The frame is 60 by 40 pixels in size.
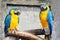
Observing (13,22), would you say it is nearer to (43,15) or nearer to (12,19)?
(12,19)

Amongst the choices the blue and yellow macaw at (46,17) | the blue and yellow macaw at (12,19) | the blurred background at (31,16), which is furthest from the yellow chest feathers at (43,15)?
the blurred background at (31,16)

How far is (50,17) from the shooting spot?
1.88m

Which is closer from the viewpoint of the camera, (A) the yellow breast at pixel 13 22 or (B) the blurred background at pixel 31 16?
(A) the yellow breast at pixel 13 22

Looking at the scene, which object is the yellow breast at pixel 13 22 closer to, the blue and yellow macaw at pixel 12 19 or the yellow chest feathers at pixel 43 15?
the blue and yellow macaw at pixel 12 19

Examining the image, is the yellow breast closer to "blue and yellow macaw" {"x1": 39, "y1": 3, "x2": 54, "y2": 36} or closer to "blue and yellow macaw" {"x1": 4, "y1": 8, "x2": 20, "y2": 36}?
"blue and yellow macaw" {"x1": 4, "y1": 8, "x2": 20, "y2": 36}

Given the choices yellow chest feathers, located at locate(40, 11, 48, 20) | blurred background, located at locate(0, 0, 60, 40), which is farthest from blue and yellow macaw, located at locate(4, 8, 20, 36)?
blurred background, located at locate(0, 0, 60, 40)

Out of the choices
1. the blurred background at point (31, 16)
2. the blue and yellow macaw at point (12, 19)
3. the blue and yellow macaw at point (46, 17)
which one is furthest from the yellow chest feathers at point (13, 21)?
the blurred background at point (31, 16)

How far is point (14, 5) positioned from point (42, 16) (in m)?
0.44

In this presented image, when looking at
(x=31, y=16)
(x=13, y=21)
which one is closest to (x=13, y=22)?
(x=13, y=21)

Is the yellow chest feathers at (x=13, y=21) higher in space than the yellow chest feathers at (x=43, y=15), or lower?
lower

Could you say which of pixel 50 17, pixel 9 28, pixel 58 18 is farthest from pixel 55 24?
pixel 9 28

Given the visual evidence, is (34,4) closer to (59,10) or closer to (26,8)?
(26,8)

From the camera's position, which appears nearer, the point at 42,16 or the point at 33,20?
the point at 42,16

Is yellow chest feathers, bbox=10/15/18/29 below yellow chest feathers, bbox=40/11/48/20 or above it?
below
